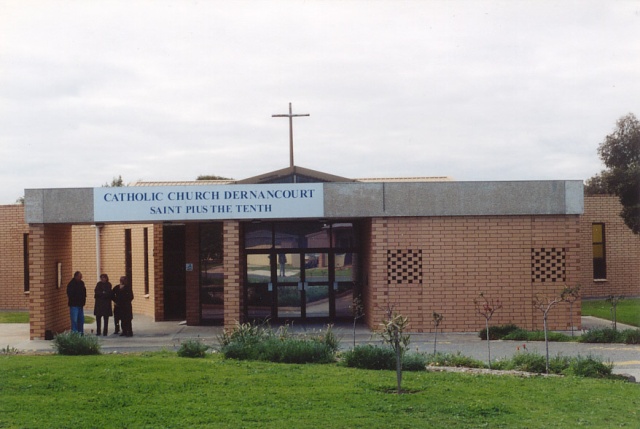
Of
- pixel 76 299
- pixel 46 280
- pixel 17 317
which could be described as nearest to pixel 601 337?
pixel 76 299

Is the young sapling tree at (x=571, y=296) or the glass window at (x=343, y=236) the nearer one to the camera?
the young sapling tree at (x=571, y=296)

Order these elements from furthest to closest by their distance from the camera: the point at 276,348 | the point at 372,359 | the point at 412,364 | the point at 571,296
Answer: the point at 571,296 < the point at 276,348 < the point at 372,359 < the point at 412,364

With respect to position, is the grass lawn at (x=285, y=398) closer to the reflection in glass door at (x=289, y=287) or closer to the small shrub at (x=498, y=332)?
the small shrub at (x=498, y=332)

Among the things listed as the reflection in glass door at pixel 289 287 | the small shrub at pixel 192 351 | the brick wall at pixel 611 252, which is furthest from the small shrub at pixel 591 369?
the brick wall at pixel 611 252

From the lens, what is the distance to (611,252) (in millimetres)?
31484

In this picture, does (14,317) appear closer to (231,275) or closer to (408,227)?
(231,275)

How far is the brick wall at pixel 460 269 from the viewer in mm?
19531

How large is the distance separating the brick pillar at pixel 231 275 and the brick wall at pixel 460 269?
3.44 m

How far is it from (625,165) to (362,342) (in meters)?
16.6

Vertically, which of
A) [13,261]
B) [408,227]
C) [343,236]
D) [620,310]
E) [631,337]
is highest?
[408,227]

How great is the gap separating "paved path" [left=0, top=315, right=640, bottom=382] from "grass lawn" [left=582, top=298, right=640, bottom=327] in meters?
0.70

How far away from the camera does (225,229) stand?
19609 mm

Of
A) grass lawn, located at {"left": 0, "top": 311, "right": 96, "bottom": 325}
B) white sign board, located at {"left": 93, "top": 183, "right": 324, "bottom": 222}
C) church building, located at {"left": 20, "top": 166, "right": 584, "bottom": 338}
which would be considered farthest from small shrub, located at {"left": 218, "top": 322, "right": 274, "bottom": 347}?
grass lawn, located at {"left": 0, "top": 311, "right": 96, "bottom": 325}

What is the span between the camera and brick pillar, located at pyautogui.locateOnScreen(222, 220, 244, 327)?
19344mm
